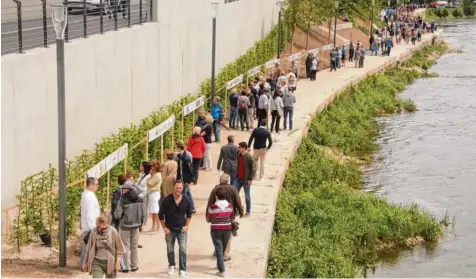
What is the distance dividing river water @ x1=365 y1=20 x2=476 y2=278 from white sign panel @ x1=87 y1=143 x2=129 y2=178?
4.96 m

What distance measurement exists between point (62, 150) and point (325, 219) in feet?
22.9

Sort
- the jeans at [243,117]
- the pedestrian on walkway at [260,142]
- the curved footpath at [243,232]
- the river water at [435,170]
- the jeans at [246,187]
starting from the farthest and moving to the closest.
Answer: the jeans at [243,117], the pedestrian on walkway at [260,142], the river water at [435,170], the jeans at [246,187], the curved footpath at [243,232]

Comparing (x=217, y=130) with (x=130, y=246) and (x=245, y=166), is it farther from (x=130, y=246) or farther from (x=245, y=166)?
(x=130, y=246)

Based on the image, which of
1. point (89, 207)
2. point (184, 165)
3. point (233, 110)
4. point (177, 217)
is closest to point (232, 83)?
point (233, 110)

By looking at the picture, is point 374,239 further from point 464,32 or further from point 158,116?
point 464,32

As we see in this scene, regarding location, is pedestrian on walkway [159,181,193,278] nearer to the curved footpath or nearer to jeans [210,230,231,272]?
jeans [210,230,231,272]

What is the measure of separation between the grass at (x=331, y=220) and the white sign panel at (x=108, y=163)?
9.63ft

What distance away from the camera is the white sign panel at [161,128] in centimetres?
1662

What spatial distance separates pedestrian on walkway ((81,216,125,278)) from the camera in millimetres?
9977

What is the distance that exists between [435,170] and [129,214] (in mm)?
15019

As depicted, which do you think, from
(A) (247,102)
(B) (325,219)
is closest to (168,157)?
(B) (325,219)

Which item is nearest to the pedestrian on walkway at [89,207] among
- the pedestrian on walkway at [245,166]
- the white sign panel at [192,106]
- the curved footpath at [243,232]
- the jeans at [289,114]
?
the curved footpath at [243,232]

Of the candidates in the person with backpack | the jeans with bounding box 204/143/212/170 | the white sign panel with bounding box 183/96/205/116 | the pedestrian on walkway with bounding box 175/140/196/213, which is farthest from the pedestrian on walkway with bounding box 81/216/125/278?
the person with backpack

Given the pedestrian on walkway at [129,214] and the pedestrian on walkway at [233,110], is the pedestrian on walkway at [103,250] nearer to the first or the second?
the pedestrian on walkway at [129,214]
